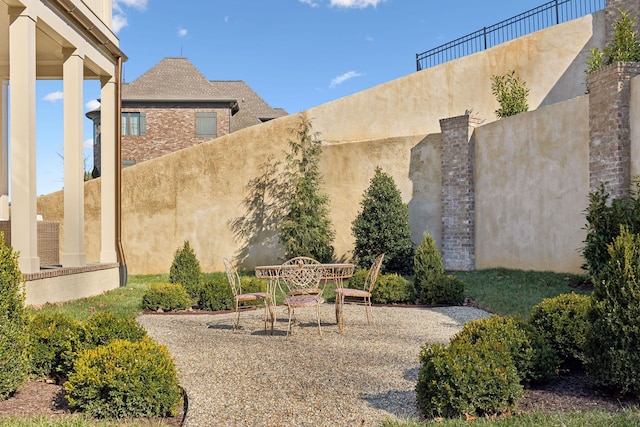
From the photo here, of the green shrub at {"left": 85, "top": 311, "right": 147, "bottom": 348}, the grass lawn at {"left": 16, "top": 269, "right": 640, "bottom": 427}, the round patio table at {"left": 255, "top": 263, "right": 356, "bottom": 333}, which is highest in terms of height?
the round patio table at {"left": 255, "top": 263, "right": 356, "bottom": 333}

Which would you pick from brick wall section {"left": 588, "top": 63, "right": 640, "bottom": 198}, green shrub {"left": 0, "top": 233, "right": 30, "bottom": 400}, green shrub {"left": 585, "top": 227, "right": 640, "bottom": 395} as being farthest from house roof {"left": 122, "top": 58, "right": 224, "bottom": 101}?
green shrub {"left": 585, "top": 227, "right": 640, "bottom": 395}

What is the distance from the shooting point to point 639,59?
10219 mm

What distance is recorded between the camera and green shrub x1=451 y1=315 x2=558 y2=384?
4211mm

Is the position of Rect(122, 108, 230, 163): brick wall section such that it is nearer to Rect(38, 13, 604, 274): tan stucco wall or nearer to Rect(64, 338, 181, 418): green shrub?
Rect(38, 13, 604, 274): tan stucco wall

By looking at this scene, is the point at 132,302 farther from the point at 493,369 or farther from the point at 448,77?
the point at 448,77

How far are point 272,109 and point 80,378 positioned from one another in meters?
26.4

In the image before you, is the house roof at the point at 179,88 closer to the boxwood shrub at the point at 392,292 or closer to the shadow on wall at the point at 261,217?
the shadow on wall at the point at 261,217

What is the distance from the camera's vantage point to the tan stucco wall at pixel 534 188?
10133mm

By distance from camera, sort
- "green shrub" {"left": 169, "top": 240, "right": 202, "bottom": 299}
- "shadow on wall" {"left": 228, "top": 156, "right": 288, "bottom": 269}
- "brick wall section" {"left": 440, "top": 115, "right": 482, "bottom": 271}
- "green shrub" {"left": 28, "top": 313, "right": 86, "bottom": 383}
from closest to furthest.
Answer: "green shrub" {"left": 28, "top": 313, "right": 86, "bottom": 383}
"green shrub" {"left": 169, "top": 240, "right": 202, "bottom": 299}
"brick wall section" {"left": 440, "top": 115, "right": 482, "bottom": 271}
"shadow on wall" {"left": 228, "top": 156, "right": 288, "bottom": 269}

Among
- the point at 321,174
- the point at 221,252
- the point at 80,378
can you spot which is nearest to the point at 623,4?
the point at 321,174

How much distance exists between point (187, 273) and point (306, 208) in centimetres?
417

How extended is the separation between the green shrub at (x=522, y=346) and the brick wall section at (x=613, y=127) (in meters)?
5.73

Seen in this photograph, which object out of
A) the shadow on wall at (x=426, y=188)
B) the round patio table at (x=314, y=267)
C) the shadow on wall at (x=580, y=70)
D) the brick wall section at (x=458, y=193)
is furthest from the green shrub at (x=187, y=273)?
the shadow on wall at (x=580, y=70)

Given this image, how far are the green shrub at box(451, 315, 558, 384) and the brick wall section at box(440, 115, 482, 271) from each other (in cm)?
A: 824
